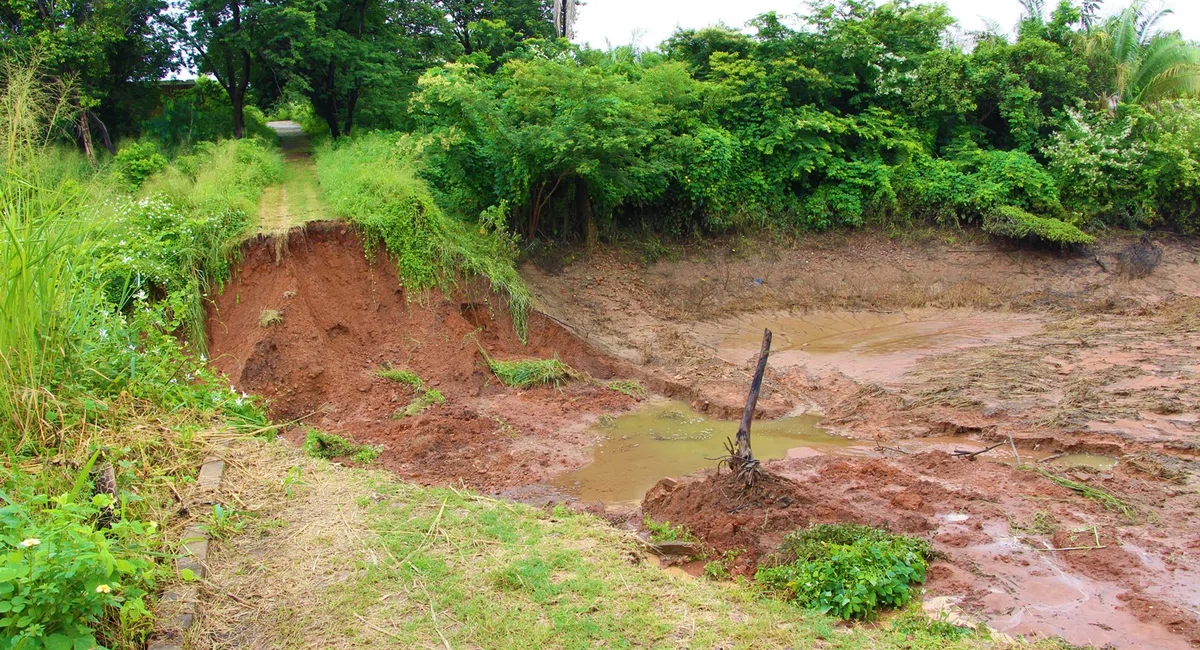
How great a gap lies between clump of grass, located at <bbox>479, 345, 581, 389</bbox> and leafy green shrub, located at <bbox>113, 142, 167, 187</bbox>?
7629 mm

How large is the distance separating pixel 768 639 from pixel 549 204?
1113 cm

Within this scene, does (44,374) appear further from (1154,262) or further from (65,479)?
(1154,262)

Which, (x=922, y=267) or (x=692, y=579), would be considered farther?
(x=922, y=267)

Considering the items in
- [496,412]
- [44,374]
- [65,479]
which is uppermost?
[44,374]

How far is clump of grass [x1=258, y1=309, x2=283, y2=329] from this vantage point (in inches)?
392

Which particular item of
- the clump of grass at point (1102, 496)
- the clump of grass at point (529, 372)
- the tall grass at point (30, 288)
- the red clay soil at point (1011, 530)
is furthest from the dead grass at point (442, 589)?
the clump of grass at point (529, 372)

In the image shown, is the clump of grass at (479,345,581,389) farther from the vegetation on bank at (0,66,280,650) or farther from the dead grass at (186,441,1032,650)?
the dead grass at (186,441,1032,650)

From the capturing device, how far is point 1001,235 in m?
16.0

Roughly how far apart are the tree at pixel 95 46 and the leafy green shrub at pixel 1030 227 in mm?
16771

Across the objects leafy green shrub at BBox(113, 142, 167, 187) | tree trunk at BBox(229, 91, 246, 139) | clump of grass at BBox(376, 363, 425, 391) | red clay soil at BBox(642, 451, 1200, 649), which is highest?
tree trunk at BBox(229, 91, 246, 139)

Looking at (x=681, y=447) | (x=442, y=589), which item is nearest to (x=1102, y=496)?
(x=681, y=447)

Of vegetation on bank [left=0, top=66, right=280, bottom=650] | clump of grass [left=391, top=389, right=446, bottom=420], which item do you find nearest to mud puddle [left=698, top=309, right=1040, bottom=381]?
clump of grass [left=391, top=389, right=446, bottom=420]

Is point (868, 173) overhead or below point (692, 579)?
overhead

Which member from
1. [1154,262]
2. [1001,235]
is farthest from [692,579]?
[1154,262]
